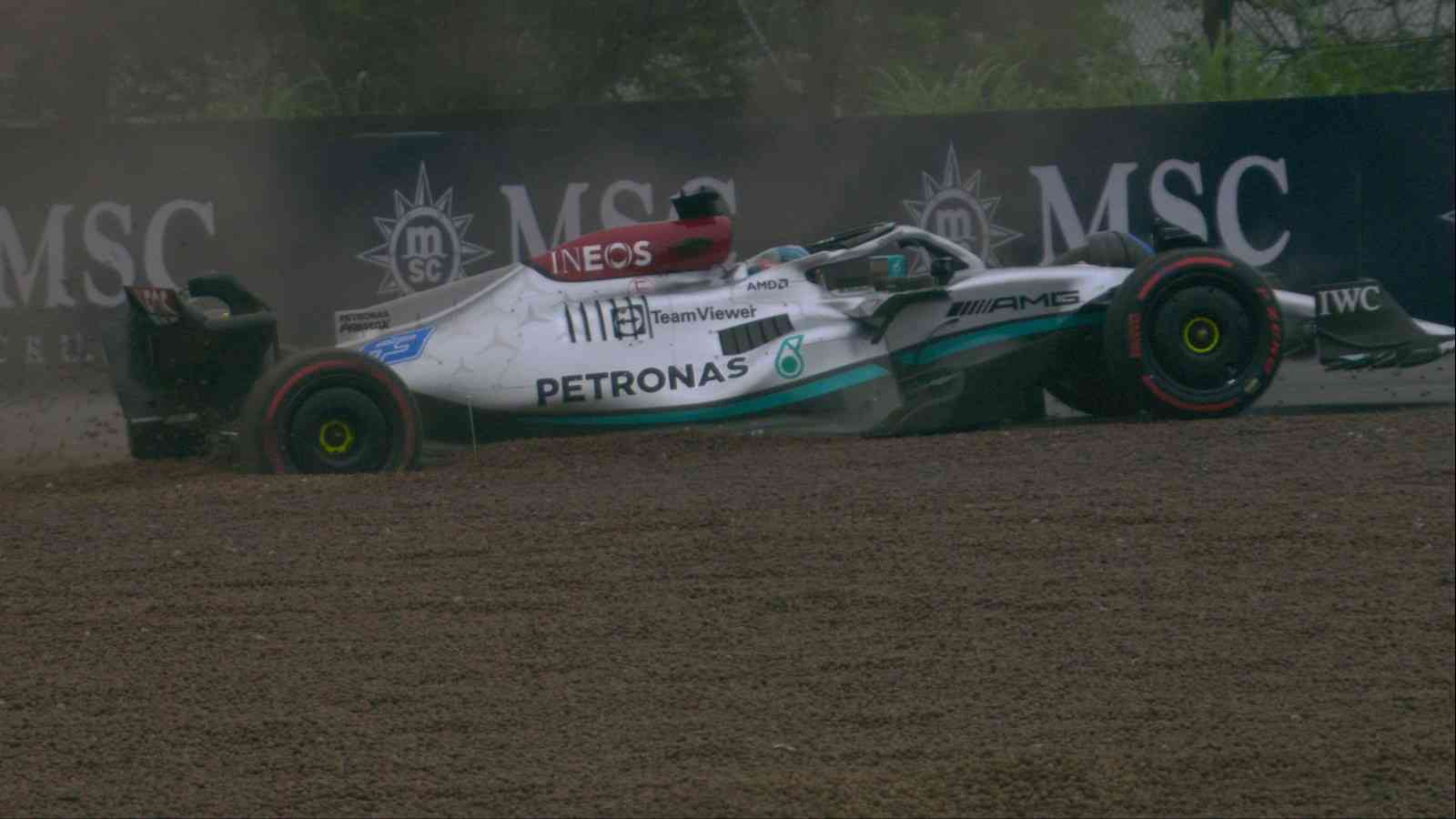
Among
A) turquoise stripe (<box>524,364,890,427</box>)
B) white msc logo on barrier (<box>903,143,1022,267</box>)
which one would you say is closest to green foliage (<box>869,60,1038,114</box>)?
white msc logo on barrier (<box>903,143,1022,267</box>)

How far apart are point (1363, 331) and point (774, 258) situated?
2.82 metres

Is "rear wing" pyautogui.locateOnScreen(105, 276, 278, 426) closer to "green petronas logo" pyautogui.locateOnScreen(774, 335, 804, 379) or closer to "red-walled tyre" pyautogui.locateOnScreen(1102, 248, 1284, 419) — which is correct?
"green petronas logo" pyautogui.locateOnScreen(774, 335, 804, 379)

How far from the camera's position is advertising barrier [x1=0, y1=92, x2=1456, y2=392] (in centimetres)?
1075

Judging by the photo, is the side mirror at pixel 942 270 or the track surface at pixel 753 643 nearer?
the track surface at pixel 753 643

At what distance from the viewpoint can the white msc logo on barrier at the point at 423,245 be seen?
10.8m

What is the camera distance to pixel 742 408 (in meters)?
7.39

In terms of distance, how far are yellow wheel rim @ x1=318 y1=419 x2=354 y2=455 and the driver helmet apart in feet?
6.22

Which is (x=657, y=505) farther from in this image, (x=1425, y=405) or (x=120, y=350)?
(x=1425, y=405)

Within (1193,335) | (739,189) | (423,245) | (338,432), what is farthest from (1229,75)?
(338,432)

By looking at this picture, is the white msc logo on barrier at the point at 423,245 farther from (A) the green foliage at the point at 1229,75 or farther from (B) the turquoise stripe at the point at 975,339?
(A) the green foliage at the point at 1229,75

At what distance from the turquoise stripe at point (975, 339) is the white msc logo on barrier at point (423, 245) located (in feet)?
13.2

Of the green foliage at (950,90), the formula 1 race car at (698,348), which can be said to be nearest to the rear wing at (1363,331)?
the formula 1 race car at (698,348)

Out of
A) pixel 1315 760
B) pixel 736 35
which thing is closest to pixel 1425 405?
pixel 1315 760

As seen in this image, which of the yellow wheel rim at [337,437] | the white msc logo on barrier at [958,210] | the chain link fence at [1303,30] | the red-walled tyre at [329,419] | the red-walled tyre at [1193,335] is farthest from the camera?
the chain link fence at [1303,30]
